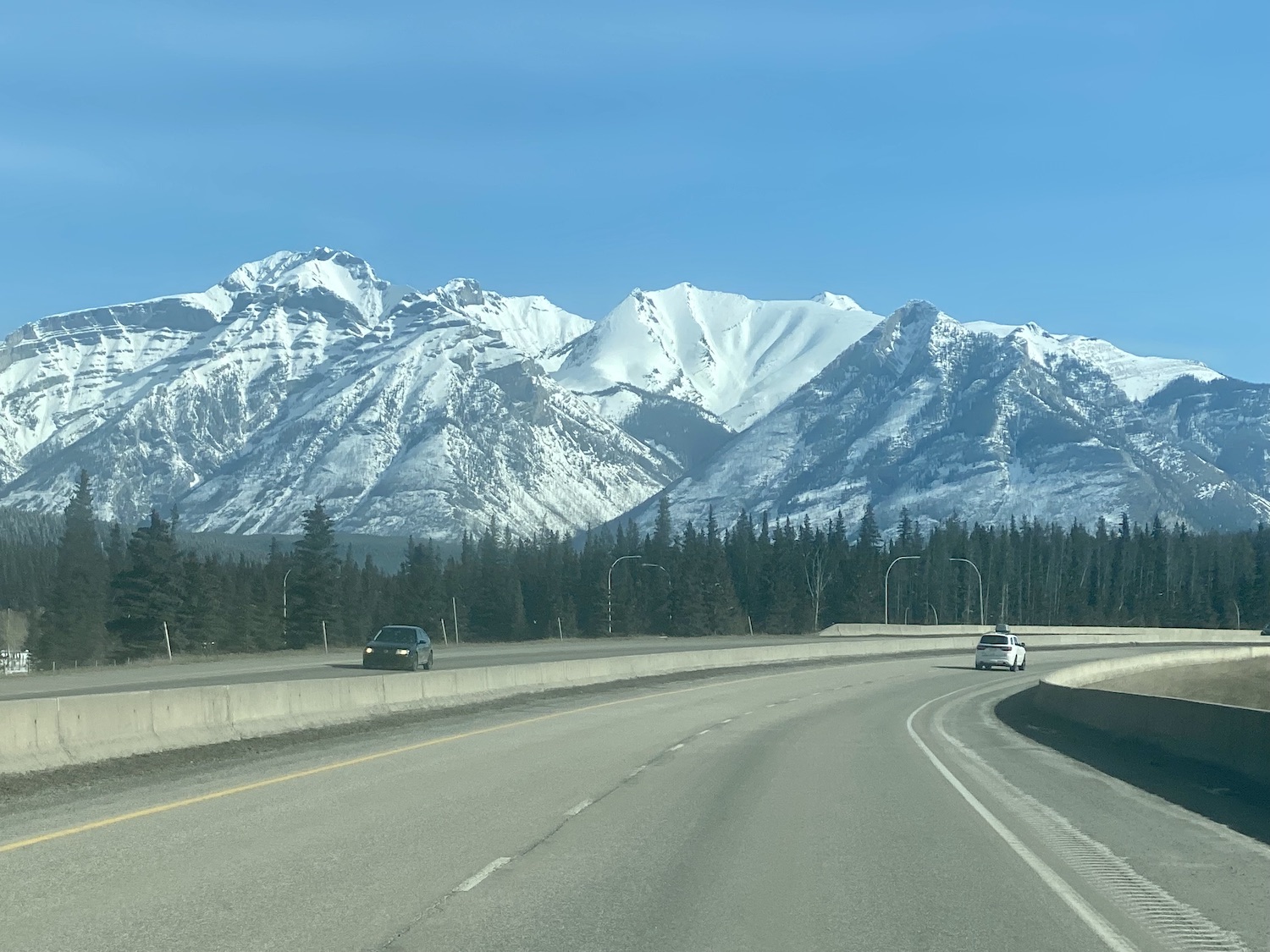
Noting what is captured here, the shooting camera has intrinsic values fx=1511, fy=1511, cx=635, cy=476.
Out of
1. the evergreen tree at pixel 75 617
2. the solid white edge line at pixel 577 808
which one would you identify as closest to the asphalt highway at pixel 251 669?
the solid white edge line at pixel 577 808

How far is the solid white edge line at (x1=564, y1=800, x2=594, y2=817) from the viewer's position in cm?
1455

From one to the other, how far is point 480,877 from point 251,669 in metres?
40.5

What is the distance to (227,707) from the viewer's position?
23250mm

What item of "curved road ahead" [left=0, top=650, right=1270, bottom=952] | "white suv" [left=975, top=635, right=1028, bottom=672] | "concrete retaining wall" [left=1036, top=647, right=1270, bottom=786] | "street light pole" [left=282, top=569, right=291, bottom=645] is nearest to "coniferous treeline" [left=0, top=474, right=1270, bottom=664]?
"street light pole" [left=282, top=569, right=291, bottom=645]

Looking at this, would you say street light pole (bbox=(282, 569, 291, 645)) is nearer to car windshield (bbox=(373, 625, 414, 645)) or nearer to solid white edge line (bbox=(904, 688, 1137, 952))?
car windshield (bbox=(373, 625, 414, 645))

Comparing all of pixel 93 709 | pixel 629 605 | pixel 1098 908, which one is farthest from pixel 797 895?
pixel 629 605

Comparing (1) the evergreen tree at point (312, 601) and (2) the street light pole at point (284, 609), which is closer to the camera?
(1) the evergreen tree at point (312, 601)

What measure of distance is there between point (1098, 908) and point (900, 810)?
5.31 meters

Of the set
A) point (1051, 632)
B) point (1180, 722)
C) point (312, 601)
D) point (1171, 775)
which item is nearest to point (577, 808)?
point (1171, 775)

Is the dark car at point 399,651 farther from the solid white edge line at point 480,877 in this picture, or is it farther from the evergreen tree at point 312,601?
the evergreen tree at point 312,601

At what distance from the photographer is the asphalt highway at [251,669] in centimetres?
3851

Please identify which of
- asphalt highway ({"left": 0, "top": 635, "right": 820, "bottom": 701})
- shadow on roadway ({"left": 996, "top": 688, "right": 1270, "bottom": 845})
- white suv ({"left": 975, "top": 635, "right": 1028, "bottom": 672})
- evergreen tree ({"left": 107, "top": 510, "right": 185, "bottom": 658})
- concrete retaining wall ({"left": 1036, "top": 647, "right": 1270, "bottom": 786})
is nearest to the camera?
shadow on roadway ({"left": 996, "top": 688, "right": 1270, "bottom": 845})

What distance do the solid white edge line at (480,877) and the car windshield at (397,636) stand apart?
38.5 m

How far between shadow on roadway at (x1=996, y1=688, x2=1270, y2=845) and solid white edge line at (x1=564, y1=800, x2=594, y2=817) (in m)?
6.24
